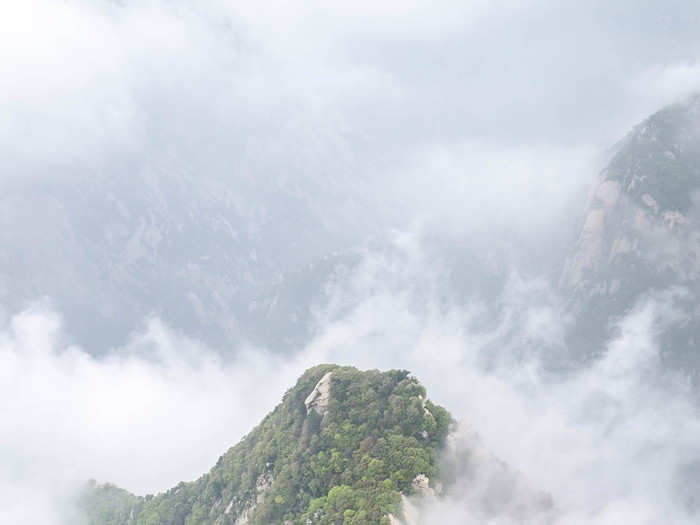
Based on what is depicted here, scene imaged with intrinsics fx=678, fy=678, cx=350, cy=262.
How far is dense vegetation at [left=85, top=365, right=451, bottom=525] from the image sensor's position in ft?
282

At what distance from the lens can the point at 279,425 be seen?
114 meters

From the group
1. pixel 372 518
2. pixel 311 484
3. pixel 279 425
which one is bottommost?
pixel 372 518

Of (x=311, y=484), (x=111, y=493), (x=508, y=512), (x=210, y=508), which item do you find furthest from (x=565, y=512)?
(x=111, y=493)

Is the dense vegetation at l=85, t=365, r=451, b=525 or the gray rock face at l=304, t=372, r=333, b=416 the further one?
the gray rock face at l=304, t=372, r=333, b=416

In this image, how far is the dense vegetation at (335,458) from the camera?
282 feet

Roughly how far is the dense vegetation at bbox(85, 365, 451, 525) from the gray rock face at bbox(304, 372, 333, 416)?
2.28 feet

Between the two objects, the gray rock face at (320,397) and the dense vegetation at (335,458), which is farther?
the gray rock face at (320,397)

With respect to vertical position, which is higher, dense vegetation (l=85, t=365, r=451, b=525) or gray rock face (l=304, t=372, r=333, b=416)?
gray rock face (l=304, t=372, r=333, b=416)

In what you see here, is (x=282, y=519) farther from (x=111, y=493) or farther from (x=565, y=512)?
(x=111, y=493)

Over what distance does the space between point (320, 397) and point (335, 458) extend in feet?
46.8

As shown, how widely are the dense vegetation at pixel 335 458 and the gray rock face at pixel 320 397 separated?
0.69 metres

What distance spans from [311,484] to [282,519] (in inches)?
243

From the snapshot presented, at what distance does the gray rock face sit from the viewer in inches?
4121

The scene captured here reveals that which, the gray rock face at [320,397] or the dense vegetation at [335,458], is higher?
the gray rock face at [320,397]
